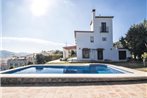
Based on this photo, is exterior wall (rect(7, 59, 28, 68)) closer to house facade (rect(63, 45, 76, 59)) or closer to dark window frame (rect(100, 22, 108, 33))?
house facade (rect(63, 45, 76, 59))

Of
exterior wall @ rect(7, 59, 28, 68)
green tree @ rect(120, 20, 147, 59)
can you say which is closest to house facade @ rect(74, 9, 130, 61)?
green tree @ rect(120, 20, 147, 59)

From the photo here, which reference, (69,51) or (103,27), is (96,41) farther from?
(69,51)

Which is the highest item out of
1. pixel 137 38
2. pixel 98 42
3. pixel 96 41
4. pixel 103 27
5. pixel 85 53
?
pixel 103 27

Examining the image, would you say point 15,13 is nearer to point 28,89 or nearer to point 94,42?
point 28,89

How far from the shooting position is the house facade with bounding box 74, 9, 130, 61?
29281mm

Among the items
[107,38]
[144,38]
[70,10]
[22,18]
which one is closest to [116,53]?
[107,38]

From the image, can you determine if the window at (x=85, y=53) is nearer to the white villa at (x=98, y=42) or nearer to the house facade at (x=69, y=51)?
the white villa at (x=98, y=42)

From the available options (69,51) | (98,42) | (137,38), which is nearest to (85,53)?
(98,42)

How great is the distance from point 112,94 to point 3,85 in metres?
4.33

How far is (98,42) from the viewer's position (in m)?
29.8

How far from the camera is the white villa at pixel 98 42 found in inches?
1153

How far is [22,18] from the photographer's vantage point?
49.9 ft

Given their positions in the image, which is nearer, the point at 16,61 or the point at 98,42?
the point at 98,42

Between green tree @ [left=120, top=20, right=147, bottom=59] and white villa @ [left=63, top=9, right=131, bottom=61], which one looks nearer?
green tree @ [left=120, top=20, right=147, bottom=59]
